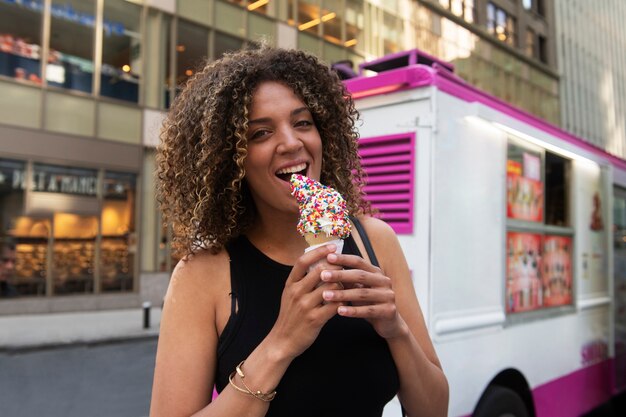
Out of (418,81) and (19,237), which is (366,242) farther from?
(19,237)

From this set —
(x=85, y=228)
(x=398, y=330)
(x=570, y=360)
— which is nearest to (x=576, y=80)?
(x=85, y=228)

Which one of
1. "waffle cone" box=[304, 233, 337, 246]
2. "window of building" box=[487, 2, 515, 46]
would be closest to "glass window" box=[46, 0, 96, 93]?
"waffle cone" box=[304, 233, 337, 246]

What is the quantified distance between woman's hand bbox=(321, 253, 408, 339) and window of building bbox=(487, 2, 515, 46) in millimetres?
33459

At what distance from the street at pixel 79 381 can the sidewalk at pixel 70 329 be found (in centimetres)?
45

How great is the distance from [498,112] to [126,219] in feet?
47.4

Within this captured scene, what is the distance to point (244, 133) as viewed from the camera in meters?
1.61

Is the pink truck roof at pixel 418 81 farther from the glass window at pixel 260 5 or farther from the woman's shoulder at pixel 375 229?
the glass window at pixel 260 5

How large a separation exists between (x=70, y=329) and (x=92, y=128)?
642 centimetres

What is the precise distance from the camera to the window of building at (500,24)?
31609 millimetres

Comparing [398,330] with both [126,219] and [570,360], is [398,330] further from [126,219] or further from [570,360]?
[126,219]

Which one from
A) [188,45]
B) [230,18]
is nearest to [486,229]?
[188,45]

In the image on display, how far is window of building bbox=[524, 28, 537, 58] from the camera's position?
34.7m

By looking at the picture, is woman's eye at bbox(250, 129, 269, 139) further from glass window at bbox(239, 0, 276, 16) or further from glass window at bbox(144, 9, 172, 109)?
glass window at bbox(239, 0, 276, 16)

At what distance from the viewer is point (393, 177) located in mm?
3254
